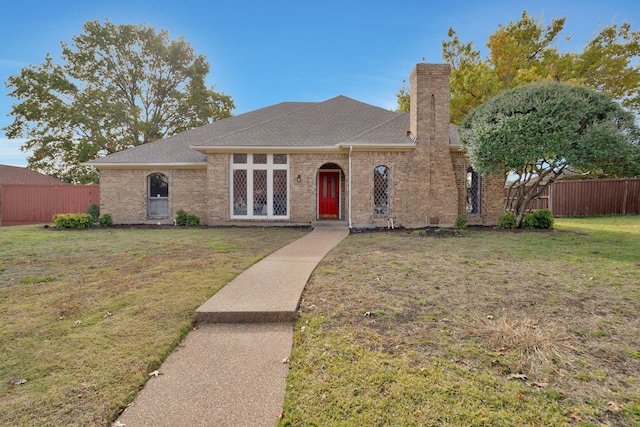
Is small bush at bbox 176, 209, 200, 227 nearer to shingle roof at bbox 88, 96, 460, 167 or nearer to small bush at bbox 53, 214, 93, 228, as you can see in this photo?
shingle roof at bbox 88, 96, 460, 167

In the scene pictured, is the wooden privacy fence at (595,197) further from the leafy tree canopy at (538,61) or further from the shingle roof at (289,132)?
the shingle roof at (289,132)

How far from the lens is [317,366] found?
2.58 metres

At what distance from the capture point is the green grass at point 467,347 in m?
2.06

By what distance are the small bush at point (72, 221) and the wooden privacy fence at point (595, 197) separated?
2202 centimetres

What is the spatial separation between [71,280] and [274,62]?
16.6 metres

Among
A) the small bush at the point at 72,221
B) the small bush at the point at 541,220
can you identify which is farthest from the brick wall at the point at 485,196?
the small bush at the point at 72,221

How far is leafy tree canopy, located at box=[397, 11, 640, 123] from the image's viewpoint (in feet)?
61.9

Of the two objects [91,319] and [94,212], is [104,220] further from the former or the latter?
[91,319]

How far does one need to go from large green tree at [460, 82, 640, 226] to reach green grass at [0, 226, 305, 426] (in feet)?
27.3

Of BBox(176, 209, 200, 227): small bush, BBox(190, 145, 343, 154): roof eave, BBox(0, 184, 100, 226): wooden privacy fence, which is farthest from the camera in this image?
BBox(0, 184, 100, 226): wooden privacy fence

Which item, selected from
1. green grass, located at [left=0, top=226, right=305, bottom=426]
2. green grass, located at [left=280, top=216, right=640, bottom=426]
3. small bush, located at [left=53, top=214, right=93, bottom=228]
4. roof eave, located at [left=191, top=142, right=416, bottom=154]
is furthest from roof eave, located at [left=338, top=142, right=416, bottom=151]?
small bush, located at [left=53, top=214, right=93, bottom=228]

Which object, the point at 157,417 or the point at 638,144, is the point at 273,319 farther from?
the point at 638,144

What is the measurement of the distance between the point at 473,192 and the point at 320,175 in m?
6.46

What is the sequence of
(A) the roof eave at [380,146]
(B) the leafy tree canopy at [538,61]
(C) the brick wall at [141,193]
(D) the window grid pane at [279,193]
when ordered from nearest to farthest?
(A) the roof eave at [380,146], (D) the window grid pane at [279,193], (C) the brick wall at [141,193], (B) the leafy tree canopy at [538,61]
